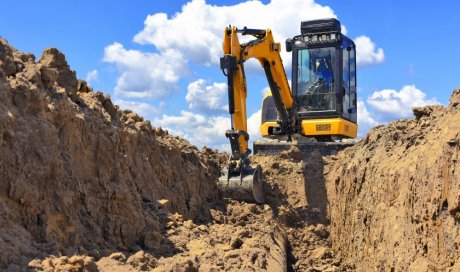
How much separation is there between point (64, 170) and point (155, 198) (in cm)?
266

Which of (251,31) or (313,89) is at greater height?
(251,31)

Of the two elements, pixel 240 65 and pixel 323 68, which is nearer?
pixel 240 65

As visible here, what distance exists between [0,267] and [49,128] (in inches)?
86.3

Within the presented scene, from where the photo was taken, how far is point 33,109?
21.6 ft

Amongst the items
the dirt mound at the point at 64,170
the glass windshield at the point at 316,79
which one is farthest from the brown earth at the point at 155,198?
the glass windshield at the point at 316,79

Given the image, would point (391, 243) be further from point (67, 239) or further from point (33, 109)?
point (33, 109)

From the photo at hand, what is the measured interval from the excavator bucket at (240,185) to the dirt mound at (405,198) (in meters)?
1.77

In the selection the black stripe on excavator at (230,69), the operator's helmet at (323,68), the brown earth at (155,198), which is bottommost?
the brown earth at (155,198)

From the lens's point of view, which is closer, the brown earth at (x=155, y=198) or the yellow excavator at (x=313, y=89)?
the brown earth at (x=155, y=198)

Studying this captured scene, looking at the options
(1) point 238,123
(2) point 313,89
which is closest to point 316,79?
(2) point 313,89

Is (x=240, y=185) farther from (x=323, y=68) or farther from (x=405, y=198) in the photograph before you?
(x=405, y=198)

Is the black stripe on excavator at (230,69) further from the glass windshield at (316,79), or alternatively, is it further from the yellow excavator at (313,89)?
the glass windshield at (316,79)

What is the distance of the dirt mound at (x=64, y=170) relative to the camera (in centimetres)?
568

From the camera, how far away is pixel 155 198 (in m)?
9.02
